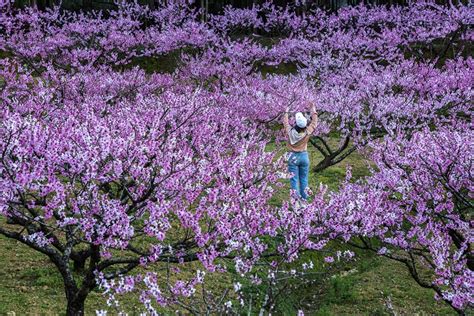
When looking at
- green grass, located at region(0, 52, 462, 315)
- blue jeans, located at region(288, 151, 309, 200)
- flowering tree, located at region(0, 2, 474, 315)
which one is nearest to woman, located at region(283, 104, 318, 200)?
blue jeans, located at region(288, 151, 309, 200)

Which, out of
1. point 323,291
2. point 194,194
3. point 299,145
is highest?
point 194,194

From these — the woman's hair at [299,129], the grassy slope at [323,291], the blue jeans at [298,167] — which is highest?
the woman's hair at [299,129]

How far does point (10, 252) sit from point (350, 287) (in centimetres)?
660

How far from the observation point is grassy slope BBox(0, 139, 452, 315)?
711 cm

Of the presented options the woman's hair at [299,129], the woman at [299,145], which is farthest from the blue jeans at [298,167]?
the woman's hair at [299,129]

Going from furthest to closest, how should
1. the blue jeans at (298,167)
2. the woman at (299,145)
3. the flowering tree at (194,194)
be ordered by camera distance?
the blue jeans at (298,167)
the woman at (299,145)
the flowering tree at (194,194)

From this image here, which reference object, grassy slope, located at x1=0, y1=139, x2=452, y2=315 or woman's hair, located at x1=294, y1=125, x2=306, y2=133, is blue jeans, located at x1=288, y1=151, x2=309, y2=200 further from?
grassy slope, located at x1=0, y1=139, x2=452, y2=315

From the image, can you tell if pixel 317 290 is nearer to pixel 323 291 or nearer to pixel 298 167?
pixel 323 291

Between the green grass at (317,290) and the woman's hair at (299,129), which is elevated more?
the woman's hair at (299,129)

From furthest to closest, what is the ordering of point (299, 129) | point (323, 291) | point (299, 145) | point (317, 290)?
1. point (299, 145)
2. point (299, 129)
3. point (323, 291)
4. point (317, 290)

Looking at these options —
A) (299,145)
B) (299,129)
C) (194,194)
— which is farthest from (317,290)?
(194,194)

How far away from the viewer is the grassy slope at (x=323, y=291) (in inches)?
280

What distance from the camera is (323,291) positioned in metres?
9.72

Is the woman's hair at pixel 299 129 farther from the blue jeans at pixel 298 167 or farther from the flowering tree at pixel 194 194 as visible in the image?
the flowering tree at pixel 194 194
